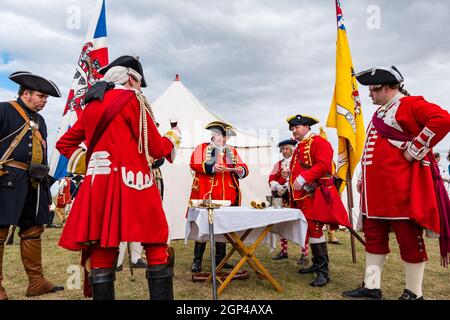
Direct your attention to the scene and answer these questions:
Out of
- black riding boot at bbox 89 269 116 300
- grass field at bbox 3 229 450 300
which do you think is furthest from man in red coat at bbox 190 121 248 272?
black riding boot at bbox 89 269 116 300

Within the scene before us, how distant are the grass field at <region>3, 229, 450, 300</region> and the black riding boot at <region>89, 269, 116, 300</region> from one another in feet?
4.42

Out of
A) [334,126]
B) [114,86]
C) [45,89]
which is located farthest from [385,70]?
[45,89]

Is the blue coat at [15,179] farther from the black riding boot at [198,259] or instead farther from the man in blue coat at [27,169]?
the black riding boot at [198,259]

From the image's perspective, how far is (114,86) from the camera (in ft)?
7.45

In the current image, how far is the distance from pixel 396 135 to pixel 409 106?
257mm

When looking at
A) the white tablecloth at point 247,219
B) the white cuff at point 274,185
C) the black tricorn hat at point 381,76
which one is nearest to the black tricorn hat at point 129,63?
the white tablecloth at point 247,219

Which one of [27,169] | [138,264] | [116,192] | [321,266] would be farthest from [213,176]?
[116,192]

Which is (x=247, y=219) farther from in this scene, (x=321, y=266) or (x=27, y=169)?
(x=27, y=169)

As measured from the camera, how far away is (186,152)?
23.9ft

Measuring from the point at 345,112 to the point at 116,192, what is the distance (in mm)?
3727

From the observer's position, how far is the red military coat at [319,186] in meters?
3.67

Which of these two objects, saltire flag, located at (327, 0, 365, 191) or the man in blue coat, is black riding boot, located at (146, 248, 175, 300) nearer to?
the man in blue coat

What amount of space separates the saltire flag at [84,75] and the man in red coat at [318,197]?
256cm
